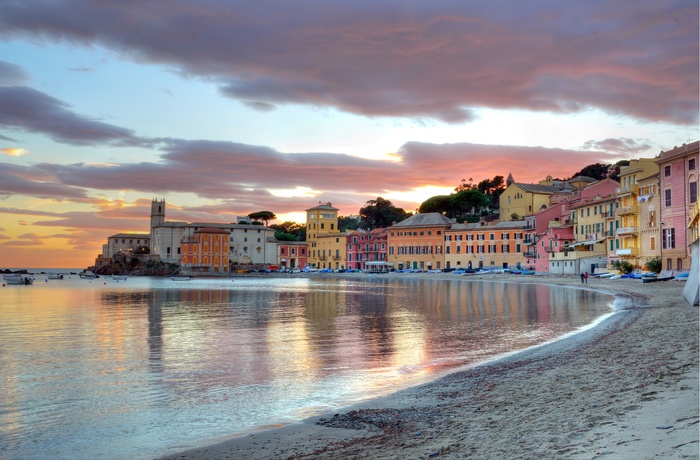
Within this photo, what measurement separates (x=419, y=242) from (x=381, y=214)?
33747mm

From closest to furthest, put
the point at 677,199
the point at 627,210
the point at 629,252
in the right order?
the point at 677,199 → the point at 629,252 → the point at 627,210

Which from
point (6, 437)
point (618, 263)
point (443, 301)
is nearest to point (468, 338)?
point (6, 437)

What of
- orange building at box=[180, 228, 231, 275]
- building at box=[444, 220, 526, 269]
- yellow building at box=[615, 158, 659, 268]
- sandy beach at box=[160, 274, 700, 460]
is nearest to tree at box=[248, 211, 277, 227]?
orange building at box=[180, 228, 231, 275]

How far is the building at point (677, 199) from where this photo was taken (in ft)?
172

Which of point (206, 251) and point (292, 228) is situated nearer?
point (206, 251)

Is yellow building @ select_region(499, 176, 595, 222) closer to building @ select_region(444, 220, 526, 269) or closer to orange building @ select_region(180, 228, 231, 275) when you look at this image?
building @ select_region(444, 220, 526, 269)

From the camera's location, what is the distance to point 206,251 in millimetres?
148875

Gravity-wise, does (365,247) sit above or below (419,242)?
below

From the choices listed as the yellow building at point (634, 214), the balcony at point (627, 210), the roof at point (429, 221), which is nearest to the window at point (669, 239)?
the yellow building at point (634, 214)

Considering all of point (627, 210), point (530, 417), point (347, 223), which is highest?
point (347, 223)

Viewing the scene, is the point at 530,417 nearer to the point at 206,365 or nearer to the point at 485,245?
the point at 206,365

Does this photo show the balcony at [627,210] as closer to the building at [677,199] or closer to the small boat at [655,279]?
the building at [677,199]

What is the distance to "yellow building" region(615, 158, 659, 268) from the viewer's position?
63844 mm

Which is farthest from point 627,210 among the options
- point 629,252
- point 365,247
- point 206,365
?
point 365,247
